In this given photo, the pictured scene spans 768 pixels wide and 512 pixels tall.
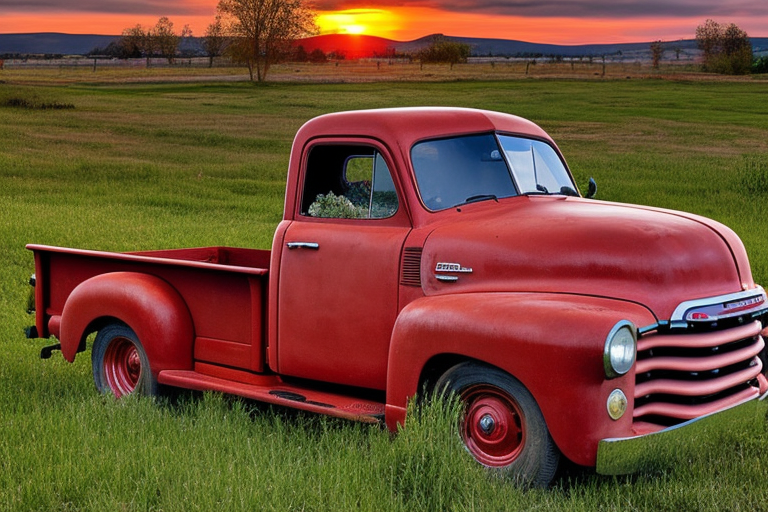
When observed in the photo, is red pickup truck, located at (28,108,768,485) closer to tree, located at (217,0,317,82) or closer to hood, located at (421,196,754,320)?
hood, located at (421,196,754,320)

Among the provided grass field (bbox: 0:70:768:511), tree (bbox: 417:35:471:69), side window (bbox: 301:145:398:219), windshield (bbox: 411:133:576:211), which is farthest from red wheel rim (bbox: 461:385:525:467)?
tree (bbox: 417:35:471:69)

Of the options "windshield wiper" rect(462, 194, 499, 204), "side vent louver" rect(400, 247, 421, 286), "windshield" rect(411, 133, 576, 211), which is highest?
"windshield" rect(411, 133, 576, 211)

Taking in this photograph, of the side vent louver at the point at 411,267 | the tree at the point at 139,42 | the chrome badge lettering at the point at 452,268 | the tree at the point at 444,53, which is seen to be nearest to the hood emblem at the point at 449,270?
the chrome badge lettering at the point at 452,268

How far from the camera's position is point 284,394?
6.09 metres

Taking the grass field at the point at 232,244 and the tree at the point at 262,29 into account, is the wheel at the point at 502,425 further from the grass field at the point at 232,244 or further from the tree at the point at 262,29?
the tree at the point at 262,29

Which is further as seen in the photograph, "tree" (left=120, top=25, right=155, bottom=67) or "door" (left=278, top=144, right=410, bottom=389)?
"tree" (left=120, top=25, right=155, bottom=67)

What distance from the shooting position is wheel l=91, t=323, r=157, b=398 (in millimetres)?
7121

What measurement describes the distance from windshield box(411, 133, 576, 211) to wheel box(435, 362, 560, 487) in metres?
1.21

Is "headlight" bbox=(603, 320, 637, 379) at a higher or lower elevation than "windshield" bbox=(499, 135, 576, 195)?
lower

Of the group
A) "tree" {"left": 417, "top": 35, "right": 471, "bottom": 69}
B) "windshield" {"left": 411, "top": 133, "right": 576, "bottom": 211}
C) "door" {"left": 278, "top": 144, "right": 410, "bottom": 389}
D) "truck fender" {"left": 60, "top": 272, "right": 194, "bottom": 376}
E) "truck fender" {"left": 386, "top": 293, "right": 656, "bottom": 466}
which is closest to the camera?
"truck fender" {"left": 386, "top": 293, "right": 656, "bottom": 466}

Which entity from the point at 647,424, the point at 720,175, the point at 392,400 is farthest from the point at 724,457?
the point at 720,175

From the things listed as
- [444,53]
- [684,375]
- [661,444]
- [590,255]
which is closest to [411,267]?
[590,255]

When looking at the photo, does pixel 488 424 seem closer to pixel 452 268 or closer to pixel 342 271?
pixel 452 268

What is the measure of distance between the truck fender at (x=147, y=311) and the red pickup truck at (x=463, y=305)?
12 millimetres
